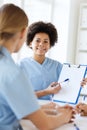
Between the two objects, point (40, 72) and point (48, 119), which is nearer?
point (48, 119)

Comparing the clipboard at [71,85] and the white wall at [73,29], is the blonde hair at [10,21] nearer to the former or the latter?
the clipboard at [71,85]

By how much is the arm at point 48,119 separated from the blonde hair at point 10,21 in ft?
1.13

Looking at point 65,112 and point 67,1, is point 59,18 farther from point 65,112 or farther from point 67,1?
point 65,112

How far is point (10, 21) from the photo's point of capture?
0.96m

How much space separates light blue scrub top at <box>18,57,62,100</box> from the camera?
1.95 metres

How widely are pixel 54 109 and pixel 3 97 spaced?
51cm

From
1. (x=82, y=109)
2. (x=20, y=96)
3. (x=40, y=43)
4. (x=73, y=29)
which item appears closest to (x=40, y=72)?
(x=40, y=43)

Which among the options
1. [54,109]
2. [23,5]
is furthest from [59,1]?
[54,109]

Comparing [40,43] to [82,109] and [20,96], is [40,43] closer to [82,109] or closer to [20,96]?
[82,109]

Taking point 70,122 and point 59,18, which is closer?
point 70,122

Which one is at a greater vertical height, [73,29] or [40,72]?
[73,29]

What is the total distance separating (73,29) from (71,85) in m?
1.93

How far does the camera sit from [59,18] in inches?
133

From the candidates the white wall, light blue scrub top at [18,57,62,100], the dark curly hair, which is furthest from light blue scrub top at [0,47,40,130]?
the white wall
